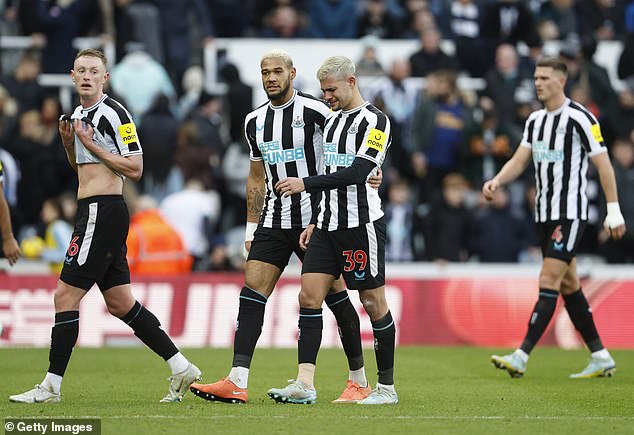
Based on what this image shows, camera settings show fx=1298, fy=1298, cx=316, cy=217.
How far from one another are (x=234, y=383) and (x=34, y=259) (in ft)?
26.1

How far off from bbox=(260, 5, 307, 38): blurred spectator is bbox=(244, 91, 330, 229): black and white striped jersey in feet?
34.7

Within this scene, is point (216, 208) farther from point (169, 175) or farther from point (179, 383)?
point (179, 383)

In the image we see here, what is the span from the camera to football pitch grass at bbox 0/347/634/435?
7.88 m

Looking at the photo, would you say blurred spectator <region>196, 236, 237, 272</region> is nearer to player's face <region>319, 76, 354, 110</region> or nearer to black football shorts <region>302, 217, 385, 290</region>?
black football shorts <region>302, 217, 385, 290</region>

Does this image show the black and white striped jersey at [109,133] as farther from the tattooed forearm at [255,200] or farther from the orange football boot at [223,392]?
the orange football boot at [223,392]

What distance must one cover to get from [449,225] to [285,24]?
15.2 ft

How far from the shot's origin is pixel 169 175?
17891 millimetres

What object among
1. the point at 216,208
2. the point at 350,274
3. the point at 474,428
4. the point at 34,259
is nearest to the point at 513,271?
the point at 216,208

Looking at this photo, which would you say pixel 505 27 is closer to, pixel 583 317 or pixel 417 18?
pixel 417 18

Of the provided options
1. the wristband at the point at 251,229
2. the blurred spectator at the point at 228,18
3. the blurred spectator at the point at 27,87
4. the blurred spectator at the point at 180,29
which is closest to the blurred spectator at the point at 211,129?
the blurred spectator at the point at 180,29

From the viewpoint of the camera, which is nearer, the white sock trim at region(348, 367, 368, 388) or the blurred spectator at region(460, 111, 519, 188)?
the white sock trim at region(348, 367, 368, 388)

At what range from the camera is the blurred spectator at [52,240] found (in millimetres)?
16062

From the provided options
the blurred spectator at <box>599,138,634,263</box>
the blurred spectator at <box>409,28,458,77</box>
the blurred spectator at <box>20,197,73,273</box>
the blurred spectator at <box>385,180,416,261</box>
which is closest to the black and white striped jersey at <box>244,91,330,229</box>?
the blurred spectator at <box>20,197,73,273</box>

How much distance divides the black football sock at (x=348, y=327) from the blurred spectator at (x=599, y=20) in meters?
12.6
